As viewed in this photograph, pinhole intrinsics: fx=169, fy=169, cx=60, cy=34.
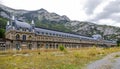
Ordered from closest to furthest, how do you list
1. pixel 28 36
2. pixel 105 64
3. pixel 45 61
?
1. pixel 105 64
2. pixel 45 61
3. pixel 28 36

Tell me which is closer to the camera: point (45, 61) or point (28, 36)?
point (45, 61)

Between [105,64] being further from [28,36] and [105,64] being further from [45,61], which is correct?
[28,36]

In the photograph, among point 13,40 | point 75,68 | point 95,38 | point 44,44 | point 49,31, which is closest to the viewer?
point 75,68

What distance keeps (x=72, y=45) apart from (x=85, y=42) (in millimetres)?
23832

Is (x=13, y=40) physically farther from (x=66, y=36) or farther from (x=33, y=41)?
(x=66, y=36)

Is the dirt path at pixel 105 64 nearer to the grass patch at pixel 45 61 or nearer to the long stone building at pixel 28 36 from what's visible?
the grass patch at pixel 45 61

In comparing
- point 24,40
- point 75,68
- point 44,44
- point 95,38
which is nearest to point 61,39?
point 44,44

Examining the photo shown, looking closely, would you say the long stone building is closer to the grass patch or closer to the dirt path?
the grass patch

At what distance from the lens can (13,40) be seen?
249ft

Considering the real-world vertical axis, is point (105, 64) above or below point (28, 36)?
below

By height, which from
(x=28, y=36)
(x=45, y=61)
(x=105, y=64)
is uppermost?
(x=28, y=36)

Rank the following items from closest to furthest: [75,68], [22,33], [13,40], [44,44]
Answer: [75,68] < [13,40] < [22,33] < [44,44]

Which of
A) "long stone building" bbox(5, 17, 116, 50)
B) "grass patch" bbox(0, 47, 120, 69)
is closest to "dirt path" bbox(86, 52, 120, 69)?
"grass patch" bbox(0, 47, 120, 69)

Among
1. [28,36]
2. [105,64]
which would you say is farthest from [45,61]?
[28,36]
